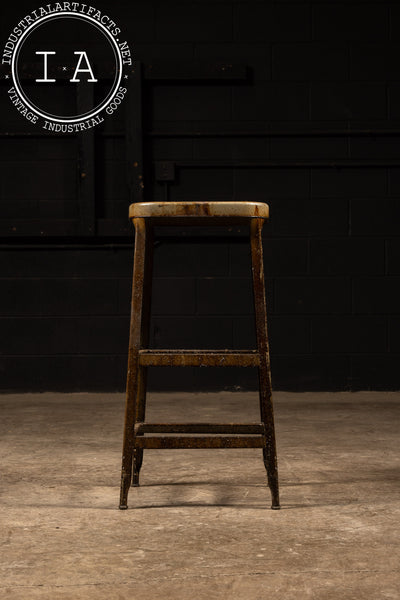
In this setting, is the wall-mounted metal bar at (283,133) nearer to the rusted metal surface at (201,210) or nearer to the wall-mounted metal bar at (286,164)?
the wall-mounted metal bar at (286,164)

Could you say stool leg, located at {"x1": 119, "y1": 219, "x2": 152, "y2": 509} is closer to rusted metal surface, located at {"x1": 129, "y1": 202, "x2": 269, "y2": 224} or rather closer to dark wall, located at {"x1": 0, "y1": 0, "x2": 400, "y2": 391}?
rusted metal surface, located at {"x1": 129, "y1": 202, "x2": 269, "y2": 224}

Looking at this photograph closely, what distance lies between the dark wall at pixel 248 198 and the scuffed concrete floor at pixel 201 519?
1016 mm

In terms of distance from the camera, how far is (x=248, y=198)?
4457 millimetres

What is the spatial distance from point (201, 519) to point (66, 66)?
320 centimetres

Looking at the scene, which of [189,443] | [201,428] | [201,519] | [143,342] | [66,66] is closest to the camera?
[201,519]

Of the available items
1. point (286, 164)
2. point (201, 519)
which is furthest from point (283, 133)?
point (201, 519)

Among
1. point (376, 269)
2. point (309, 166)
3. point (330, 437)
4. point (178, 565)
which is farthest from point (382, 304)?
point (178, 565)

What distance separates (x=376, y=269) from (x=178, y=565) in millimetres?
3114

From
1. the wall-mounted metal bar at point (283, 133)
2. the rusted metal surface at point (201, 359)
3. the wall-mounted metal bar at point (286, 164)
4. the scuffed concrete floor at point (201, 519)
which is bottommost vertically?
the scuffed concrete floor at point (201, 519)

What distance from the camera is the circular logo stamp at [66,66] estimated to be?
4418 mm

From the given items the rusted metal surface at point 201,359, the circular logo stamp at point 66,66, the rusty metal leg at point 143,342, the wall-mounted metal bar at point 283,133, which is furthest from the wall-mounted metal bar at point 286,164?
the rusted metal surface at point 201,359

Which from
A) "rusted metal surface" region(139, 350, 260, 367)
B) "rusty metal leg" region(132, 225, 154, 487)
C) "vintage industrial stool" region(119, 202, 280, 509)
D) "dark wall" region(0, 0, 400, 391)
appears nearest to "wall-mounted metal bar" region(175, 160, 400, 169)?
"dark wall" region(0, 0, 400, 391)

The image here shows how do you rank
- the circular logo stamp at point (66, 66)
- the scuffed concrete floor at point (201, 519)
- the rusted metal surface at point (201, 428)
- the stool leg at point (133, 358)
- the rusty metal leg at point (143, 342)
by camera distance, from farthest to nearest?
the circular logo stamp at point (66, 66)
the rusty metal leg at point (143, 342)
the rusted metal surface at point (201, 428)
the stool leg at point (133, 358)
the scuffed concrete floor at point (201, 519)

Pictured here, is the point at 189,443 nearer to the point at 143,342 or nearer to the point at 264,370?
the point at 264,370
